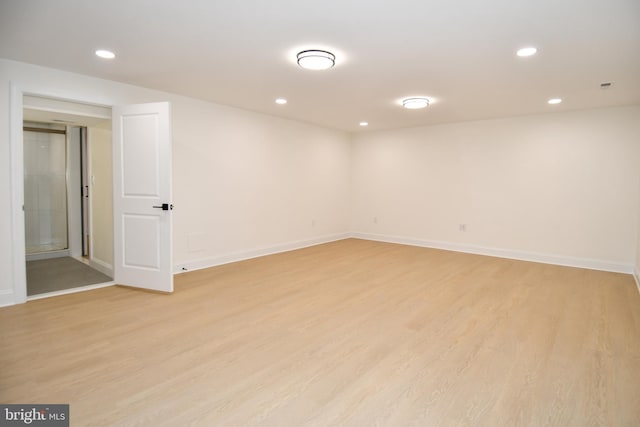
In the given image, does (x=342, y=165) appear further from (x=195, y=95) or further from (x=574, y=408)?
(x=574, y=408)

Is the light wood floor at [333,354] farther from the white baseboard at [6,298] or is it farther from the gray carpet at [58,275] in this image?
the gray carpet at [58,275]

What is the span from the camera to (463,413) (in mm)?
1899

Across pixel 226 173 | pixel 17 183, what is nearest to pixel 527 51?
pixel 226 173

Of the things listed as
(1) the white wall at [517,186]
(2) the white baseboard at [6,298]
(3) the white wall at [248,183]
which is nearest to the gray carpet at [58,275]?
(2) the white baseboard at [6,298]

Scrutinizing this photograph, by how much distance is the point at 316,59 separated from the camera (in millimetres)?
3127

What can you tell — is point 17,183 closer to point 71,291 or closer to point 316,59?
point 71,291

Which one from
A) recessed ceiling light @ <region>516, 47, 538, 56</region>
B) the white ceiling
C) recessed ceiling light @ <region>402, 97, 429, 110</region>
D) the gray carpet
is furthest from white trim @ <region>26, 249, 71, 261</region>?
recessed ceiling light @ <region>516, 47, 538, 56</region>

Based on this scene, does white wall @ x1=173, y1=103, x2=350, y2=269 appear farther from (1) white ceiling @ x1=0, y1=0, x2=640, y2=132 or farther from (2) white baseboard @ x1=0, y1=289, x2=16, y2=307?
(2) white baseboard @ x1=0, y1=289, x2=16, y2=307

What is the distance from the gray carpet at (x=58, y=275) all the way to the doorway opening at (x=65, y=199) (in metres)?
0.01

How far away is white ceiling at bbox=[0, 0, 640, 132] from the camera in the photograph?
2.38 m

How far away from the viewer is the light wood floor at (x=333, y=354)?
1.93 meters

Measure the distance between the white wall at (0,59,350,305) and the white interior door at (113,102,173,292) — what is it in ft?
1.74

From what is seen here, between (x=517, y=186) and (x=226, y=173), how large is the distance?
492 centimetres

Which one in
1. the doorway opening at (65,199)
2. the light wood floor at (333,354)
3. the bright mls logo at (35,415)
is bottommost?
Result: the bright mls logo at (35,415)
